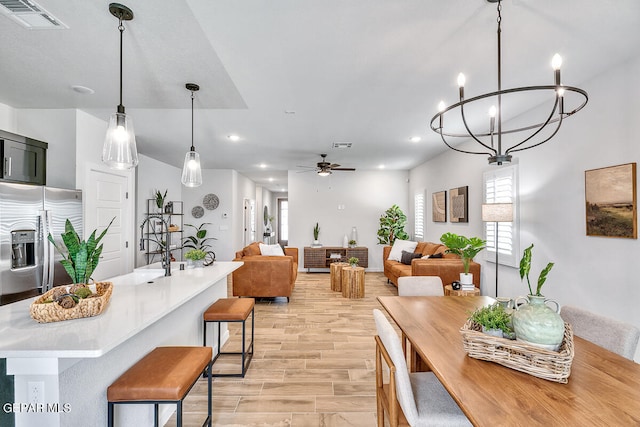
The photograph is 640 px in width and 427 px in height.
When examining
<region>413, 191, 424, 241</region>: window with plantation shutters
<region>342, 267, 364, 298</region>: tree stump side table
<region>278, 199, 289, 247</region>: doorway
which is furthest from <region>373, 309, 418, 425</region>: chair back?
<region>278, 199, 289, 247</region>: doorway

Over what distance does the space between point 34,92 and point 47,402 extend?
3.27 meters

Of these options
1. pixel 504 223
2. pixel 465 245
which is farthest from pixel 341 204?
pixel 504 223

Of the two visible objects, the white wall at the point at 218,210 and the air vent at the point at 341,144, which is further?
the white wall at the point at 218,210

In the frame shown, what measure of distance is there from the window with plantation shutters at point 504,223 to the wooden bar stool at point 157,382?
371 cm

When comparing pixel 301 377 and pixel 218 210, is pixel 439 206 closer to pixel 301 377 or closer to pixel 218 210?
pixel 301 377

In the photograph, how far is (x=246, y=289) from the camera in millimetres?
4844

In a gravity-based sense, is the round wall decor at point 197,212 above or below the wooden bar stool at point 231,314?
above

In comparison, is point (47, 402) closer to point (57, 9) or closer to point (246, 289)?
point (57, 9)

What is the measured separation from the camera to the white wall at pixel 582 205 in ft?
7.84

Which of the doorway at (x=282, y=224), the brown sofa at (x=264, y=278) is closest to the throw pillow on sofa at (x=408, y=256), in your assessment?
the brown sofa at (x=264, y=278)

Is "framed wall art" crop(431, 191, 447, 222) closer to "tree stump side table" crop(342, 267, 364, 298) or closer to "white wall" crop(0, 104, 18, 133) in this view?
"tree stump side table" crop(342, 267, 364, 298)

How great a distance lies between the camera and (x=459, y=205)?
5141mm

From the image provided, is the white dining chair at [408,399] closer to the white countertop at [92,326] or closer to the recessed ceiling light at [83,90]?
the white countertop at [92,326]

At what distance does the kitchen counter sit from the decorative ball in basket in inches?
1.6
